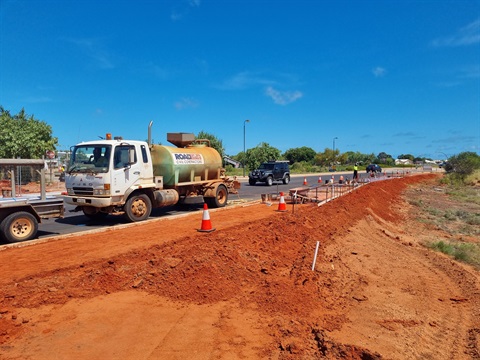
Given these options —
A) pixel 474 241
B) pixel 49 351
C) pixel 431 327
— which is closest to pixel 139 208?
pixel 49 351

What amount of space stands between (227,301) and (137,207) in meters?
6.95

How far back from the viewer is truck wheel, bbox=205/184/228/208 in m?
14.9

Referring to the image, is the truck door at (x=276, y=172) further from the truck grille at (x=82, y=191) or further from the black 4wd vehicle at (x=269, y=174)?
the truck grille at (x=82, y=191)

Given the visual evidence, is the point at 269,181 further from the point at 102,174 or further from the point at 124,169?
the point at 102,174

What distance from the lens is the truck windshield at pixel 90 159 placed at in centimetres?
1073

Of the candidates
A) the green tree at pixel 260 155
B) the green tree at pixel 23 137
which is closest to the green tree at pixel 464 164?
the green tree at pixel 260 155

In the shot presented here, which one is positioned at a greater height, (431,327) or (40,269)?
(40,269)

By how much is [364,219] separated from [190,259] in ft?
33.2

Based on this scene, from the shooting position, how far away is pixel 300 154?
12081 centimetres

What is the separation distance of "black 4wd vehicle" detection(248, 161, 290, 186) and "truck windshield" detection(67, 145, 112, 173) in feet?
65.8

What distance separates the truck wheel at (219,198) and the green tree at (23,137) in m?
18.7

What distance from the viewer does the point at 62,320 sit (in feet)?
14.9

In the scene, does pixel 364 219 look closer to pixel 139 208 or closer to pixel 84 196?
pixel 139 208

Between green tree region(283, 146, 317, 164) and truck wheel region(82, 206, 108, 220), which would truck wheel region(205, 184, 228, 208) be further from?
green tree region(283, 146, 317, 164)
